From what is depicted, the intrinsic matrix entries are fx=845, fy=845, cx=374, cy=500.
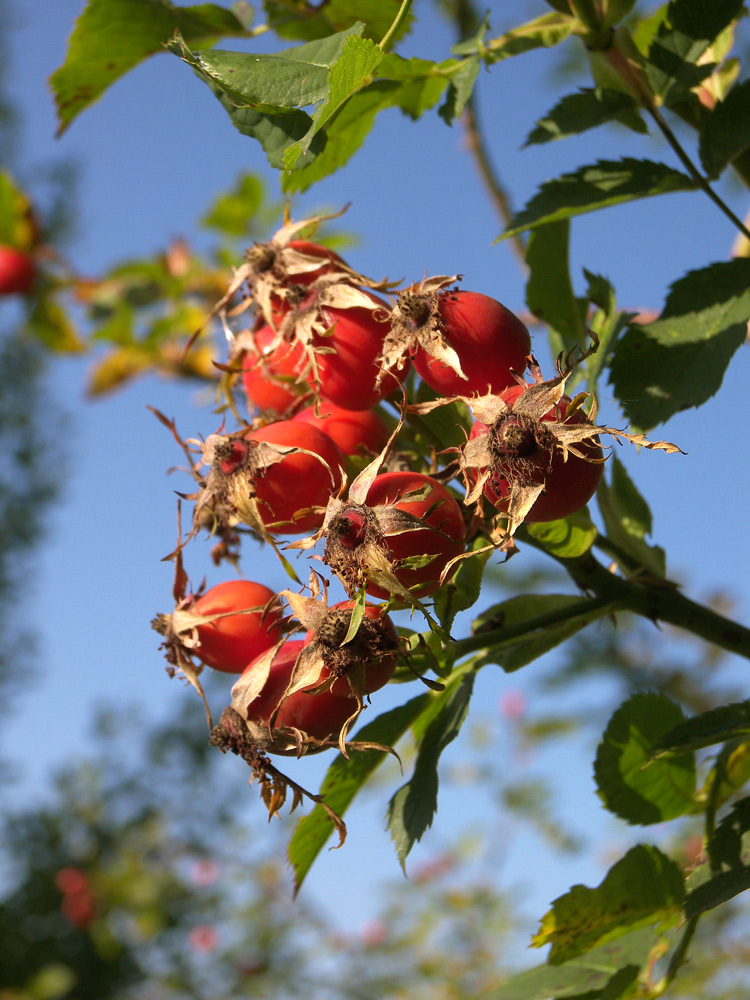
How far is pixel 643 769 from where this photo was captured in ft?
3.46

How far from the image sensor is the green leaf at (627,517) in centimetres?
110

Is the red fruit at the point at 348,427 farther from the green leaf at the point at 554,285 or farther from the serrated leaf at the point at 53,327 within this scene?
the serrated leaf at the point at 53,327

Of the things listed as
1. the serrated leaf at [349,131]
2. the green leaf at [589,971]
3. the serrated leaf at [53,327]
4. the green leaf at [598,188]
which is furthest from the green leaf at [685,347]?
the serrated leaf at [53,327]

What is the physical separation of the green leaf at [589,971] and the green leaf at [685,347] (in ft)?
2.10

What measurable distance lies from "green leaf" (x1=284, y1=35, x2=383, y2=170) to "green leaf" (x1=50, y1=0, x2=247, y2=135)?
58 cm

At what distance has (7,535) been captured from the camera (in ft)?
33.9

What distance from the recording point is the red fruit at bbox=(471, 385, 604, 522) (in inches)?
29.3

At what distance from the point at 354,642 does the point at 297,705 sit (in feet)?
0.33

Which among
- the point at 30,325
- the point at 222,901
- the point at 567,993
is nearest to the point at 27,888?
the point at 222,901

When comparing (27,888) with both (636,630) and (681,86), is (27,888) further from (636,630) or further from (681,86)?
(681,86)

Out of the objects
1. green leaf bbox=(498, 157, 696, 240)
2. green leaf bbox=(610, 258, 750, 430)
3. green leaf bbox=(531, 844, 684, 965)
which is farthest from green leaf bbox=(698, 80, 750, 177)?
green leaf bbox=(531, 844, 684, 965)

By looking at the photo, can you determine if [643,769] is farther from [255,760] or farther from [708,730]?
[255,760]

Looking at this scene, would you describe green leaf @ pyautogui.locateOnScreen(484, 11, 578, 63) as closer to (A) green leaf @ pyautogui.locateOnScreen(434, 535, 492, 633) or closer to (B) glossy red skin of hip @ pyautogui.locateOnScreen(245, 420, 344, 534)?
(B) glossy red skin of hip @ pyautogui.locateOnScreen(245, 420, 344, 534)

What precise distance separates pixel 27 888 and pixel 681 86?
11.1 m
